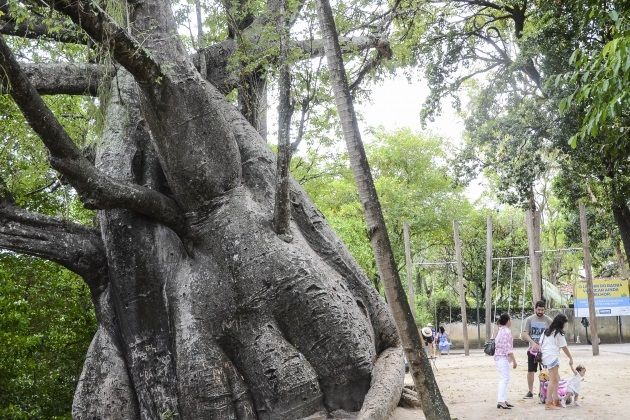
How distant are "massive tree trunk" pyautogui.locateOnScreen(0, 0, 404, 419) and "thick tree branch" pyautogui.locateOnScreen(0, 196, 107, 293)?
0.02 m

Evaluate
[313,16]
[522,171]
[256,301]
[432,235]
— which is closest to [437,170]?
[432,235]

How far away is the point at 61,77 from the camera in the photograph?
23.2 feet

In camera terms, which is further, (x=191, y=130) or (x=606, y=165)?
(x=606, y=165)

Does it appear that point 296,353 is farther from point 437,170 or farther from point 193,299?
point 437,170

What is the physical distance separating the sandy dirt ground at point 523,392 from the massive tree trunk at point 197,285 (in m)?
1.26

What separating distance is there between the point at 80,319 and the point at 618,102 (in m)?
6.90

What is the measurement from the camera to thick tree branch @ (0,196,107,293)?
595 cm

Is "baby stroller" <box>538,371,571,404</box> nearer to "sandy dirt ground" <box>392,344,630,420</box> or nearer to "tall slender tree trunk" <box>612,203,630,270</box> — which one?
"sandy dirt ground" <box>392,344,630,420</box>

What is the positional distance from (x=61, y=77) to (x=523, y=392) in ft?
28.7

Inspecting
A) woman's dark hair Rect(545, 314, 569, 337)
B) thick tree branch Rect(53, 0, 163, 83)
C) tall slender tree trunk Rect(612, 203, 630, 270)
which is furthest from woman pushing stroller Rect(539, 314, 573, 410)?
thick tree branch Rect(53, 0, 163, 83)

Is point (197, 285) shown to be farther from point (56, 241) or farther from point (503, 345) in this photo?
point (503, 345)

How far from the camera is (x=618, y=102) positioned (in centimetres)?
471

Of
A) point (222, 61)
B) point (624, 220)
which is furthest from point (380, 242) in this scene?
point (624, 220)

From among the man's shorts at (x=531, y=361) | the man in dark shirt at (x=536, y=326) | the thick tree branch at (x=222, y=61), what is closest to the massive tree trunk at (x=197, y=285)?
the thick tree branch at (x=222, y=61)
